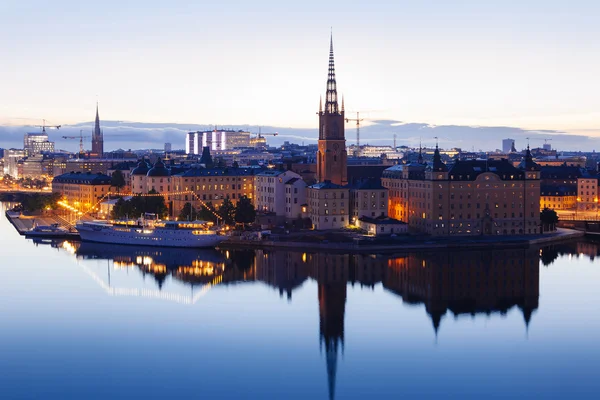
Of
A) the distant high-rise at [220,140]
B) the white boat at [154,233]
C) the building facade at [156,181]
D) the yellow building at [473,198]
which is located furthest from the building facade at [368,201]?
the distant high-rise at [220,140]

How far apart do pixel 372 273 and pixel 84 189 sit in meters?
23.9

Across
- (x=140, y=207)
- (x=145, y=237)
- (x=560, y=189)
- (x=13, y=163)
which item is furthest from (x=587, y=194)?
(x=13, y=163)

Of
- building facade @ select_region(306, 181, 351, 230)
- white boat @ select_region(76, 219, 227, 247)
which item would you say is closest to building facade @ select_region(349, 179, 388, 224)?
building facade @ select_region(306, 181, 351, 230)

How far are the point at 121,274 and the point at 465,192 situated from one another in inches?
489

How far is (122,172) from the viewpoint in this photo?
4812 centimetres

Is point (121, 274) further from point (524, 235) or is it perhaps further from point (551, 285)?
point (524, 235)

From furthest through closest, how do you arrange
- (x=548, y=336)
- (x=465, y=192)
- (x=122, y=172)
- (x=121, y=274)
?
(x=122, y=172), (x=465, y=192), (x=121, y=274), (x=548, y=336)

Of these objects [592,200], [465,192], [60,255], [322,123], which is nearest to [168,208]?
[322,123]

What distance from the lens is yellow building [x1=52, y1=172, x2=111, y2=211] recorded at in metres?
44.3

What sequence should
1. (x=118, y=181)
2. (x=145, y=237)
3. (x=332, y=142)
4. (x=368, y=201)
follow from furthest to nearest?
(x=118, y=181)
(x=332, y=142)
(x=368, y=201)
(x=145, y=237)

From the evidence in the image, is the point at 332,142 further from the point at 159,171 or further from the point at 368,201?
the point at 159,171

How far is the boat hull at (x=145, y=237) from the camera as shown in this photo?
3061 cm

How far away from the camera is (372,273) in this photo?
989 inches

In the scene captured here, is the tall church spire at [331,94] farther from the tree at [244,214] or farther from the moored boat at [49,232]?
the moored boat at [49,232]
